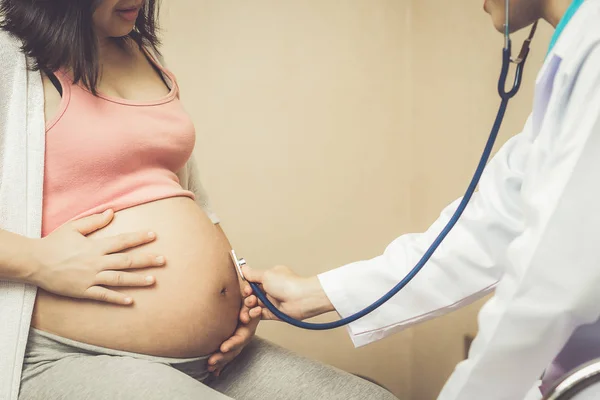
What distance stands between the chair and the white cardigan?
0.75 meters

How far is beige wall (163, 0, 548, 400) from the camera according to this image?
1643mm

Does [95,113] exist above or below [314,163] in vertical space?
above

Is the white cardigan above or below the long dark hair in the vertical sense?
below

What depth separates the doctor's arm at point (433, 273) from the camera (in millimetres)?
909

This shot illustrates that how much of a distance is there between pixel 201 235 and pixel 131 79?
1.19 feet

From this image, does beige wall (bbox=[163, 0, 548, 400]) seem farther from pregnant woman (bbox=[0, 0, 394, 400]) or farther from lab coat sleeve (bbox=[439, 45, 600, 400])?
lab coat sleeve (bbox=[439, 45, 600, 400])

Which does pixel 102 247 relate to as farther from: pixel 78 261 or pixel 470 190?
pixel 470 190

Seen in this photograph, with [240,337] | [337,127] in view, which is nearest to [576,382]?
[240,337]

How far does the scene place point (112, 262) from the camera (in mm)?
903

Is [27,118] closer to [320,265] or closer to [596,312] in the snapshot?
[596,312]

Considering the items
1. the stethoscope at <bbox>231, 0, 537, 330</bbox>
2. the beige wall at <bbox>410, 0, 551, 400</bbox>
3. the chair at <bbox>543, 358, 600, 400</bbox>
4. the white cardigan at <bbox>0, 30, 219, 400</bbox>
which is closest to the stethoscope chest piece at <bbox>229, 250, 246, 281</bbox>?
the stethoscope at <bbox>231, 0, 537, 330</bbox>

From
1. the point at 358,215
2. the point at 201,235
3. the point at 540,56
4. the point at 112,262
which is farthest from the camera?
the point at 358,215

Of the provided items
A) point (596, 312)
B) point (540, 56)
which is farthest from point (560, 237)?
point (540, 56)

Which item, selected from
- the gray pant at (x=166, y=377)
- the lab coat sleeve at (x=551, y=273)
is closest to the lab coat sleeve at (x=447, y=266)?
the gray pant at (x=166, y=377)
